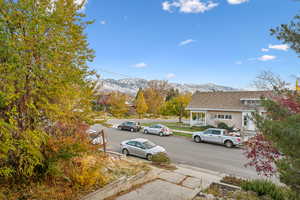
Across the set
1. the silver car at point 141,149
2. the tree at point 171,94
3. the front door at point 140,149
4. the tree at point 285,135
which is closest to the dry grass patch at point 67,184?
the silver car at point 141,149

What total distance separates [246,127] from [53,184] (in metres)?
21.9

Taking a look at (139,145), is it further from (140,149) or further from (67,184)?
(67,184)

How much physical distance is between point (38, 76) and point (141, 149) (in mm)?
7878

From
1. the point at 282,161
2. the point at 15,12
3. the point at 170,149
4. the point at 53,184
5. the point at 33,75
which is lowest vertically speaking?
the point at 170,149

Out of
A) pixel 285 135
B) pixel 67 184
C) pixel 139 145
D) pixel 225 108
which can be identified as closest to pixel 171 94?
pixel 225 108

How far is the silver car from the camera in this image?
418 inches

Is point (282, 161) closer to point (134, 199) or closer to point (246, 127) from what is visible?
point (134, 199)

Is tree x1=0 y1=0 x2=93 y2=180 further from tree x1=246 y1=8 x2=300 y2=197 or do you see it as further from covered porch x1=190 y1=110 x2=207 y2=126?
covered porch x1=190 y1=110 x2=207 y2=126

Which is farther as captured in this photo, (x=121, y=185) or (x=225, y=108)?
(x=225, y=108)

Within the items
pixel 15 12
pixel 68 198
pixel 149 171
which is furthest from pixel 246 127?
pixel 15 12

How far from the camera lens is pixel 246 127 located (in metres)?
21.0

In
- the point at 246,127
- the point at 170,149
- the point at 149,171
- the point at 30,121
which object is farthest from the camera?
the point at 246,127

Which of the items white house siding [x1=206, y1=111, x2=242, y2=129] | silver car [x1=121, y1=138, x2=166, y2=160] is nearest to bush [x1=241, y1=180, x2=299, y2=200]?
silver car [x1=121, y1=138, x2=166, y2=160]

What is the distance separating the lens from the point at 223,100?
2375cm
